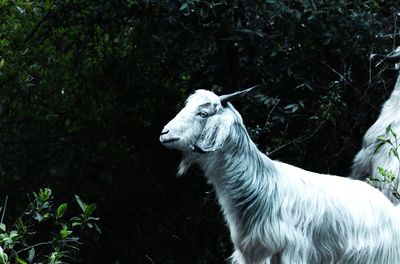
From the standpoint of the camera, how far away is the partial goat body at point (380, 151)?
284 inches

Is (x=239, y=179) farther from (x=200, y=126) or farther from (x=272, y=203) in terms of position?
(x=200, y=126)

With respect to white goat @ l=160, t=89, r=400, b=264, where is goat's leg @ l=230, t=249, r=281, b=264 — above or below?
below

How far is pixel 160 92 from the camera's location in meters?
8.88

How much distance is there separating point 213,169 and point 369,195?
3.46ft

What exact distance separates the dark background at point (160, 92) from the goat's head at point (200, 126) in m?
1.96

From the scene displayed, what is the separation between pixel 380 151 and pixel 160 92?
7.59ft

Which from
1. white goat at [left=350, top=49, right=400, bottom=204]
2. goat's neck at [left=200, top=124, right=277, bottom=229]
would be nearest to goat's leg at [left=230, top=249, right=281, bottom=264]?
goat's neck at [left=200, top=124, right=277, bottom=229]

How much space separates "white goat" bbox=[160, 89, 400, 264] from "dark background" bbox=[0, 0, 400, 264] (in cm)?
176

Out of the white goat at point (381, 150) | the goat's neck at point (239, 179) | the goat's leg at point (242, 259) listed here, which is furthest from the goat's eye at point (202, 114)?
the white goat at point (381, 150)

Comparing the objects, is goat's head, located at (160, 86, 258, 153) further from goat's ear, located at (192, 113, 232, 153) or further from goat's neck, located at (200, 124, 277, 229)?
goat's neck, located at (200, 124, 277, 229)

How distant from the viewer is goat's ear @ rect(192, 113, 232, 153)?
19.0ft

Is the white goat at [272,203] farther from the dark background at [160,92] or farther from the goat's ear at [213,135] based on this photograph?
the dark background at [160,92]

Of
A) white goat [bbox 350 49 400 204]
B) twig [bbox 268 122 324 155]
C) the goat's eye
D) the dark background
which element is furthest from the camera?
the dark background

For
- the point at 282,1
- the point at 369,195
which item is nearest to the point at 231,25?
the point at 282,1
